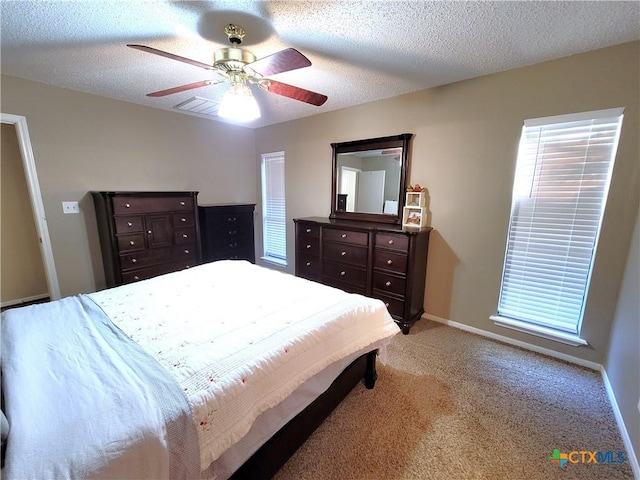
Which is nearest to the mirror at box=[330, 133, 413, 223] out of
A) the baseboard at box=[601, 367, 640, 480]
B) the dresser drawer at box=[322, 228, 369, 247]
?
the dresser drawer at box=[322, 228, 369, 247]

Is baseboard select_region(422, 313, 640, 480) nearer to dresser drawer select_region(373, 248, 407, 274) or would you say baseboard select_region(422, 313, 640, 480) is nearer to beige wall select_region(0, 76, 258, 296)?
dresser drawer select_region(373, 248, 407, 274)

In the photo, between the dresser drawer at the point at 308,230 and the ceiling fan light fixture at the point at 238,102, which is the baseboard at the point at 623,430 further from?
the ceiling fan light fixture at the point at 238,102

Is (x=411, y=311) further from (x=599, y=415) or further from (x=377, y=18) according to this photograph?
(x=377, y=18)

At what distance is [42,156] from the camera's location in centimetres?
268

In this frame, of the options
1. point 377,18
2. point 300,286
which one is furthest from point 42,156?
point 377,18

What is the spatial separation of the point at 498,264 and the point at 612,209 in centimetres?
85

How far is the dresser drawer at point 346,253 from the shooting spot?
2895 millimetres

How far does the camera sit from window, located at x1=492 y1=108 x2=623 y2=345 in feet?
6.59

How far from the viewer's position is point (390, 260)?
269 centimetres

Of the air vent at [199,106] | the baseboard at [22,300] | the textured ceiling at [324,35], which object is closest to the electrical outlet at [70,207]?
the textured ceiling at [324,35]

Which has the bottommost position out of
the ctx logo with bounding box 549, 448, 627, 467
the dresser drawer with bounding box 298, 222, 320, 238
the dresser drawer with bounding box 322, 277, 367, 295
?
the ctx logo with bounding box 549, 448, 627, 467

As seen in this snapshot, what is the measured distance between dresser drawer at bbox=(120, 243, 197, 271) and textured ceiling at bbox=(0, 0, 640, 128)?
1.75 m

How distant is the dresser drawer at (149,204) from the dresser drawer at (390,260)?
7.71 ft

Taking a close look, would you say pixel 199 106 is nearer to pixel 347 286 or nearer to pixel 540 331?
pixel 347 286
